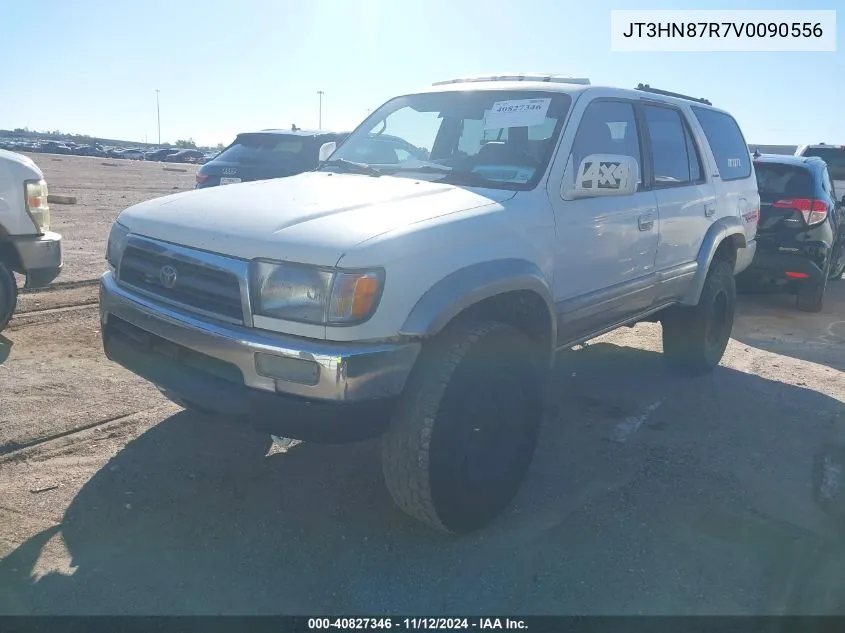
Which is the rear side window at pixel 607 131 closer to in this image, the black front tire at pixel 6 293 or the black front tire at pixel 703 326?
the black front tire at pixel 703 326

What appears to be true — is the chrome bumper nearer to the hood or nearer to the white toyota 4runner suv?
the white toyota 4runner suv

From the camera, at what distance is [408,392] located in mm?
2805

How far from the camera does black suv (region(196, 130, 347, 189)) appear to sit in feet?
28.4

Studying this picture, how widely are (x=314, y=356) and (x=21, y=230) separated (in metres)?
3.76

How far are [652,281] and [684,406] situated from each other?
3.42ft

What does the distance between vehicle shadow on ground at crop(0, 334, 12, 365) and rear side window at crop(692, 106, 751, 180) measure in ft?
17.4

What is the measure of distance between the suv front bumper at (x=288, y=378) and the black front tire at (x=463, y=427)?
0.44 feet

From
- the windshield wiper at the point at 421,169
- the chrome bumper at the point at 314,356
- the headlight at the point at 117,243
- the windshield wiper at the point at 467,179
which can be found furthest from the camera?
the windshield wiper at the point at 421,169

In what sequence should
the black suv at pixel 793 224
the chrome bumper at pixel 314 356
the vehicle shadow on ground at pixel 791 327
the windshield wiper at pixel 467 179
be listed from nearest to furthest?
the chrome bumper at pixel 314 356
the windshield wiper at pixel 467 179
the vehicle shadow on ground at pixel 791 327
the black suv at pixel 793 224

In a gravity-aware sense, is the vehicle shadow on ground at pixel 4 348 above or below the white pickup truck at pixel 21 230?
below

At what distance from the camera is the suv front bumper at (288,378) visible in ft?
8.43
